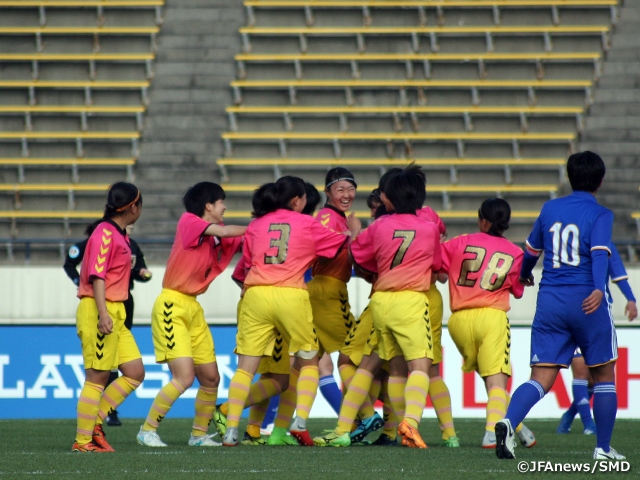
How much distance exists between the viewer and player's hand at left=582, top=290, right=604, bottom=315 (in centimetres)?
587

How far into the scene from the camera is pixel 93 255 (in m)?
6.85

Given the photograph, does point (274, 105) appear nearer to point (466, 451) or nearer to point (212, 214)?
point (212, 214)

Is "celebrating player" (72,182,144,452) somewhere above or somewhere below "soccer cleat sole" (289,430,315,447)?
above

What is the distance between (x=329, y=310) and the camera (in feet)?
25.0

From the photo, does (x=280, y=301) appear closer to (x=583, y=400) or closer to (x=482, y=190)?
(x=583, y=400)

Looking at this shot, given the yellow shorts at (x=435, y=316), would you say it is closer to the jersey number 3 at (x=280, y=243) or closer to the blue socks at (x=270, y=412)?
the jersey number 3 at (x=280, y=243)

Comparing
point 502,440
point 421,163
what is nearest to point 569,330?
point 502,440

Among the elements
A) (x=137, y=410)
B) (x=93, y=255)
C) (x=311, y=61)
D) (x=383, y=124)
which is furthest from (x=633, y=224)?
(x=93, y=255)

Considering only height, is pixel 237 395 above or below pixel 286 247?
below

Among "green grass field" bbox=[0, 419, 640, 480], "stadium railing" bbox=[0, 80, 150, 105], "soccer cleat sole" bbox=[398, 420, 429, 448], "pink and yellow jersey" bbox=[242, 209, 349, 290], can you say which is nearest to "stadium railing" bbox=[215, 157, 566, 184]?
"stadium railing" bbox=[0, 80, 150, 105]

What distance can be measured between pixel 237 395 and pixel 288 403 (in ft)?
2.15

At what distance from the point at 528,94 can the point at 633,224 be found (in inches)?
105

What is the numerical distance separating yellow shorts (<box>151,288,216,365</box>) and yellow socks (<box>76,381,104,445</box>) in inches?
19.2

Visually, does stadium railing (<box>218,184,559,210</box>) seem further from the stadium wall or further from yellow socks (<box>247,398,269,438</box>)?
yellow socks (<box>247,398,269,438</box>)
